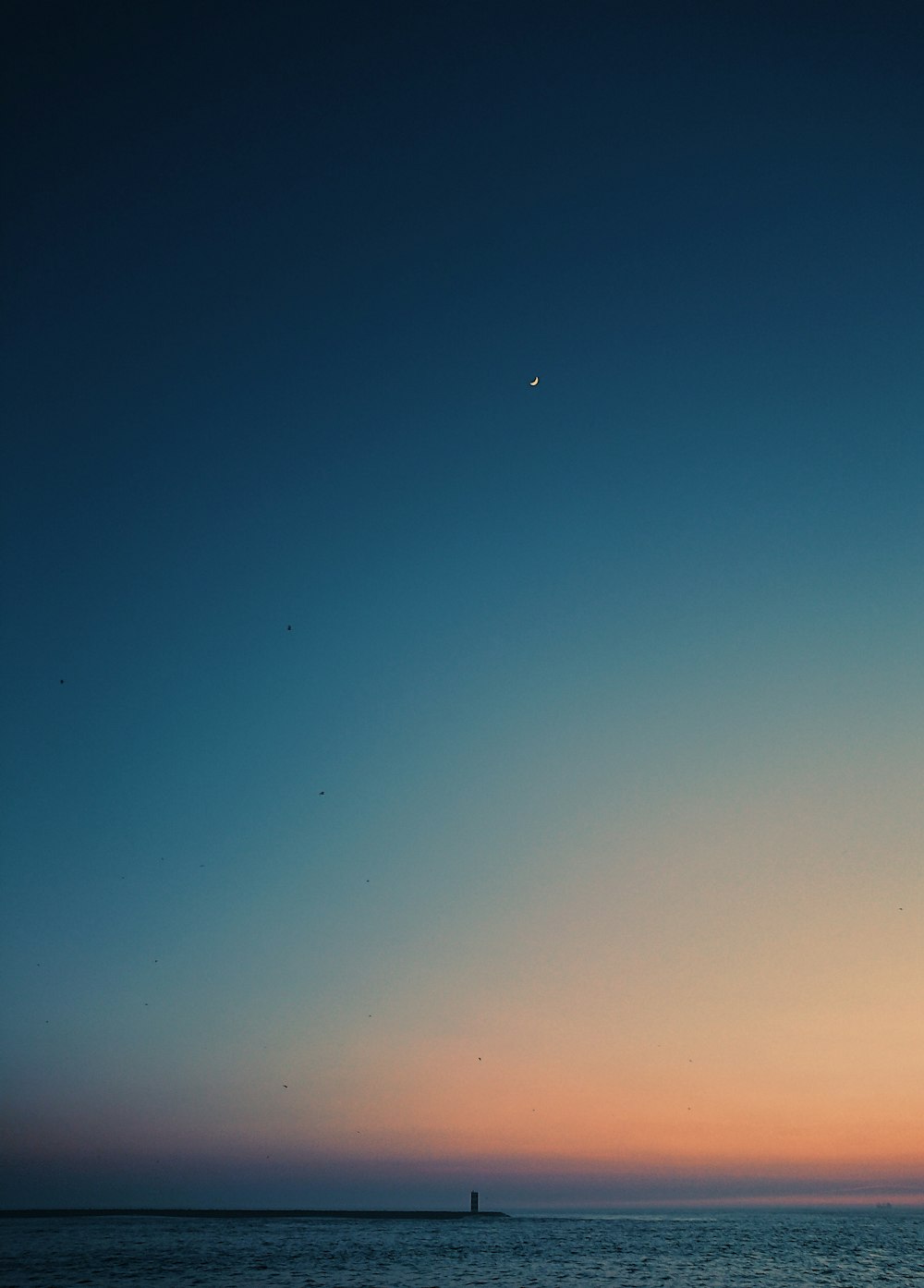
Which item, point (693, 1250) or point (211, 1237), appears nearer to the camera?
point (693, 1250)

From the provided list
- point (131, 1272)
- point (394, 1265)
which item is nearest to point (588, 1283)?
point (394, 1265)

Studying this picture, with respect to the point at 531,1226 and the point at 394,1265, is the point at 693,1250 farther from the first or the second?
the point at 531,1226

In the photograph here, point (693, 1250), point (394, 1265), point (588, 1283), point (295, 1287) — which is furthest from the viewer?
point (693, 1250)

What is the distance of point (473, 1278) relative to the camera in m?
44.2

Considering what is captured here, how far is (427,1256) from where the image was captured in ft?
193

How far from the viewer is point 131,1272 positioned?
44.4 metres

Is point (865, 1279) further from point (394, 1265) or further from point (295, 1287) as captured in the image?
point (295, 1287)

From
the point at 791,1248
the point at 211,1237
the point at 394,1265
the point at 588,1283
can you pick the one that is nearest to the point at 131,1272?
the point at 394,1265

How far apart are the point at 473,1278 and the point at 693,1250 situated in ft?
99.7

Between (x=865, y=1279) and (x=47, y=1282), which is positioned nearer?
(x=47, y=1282)

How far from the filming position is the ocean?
43688 mm

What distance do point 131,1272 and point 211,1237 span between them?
104ft

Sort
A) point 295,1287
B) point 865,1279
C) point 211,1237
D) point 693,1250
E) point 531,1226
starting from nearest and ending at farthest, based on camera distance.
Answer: point 295,1287, point 865,1279, point 693,1250, point 211,1237, point 531,1226

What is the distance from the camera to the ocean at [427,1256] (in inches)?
1720
